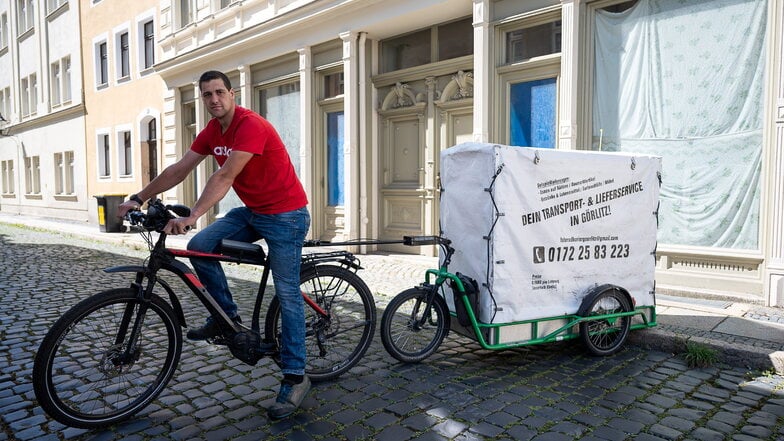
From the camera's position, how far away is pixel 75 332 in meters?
3.26

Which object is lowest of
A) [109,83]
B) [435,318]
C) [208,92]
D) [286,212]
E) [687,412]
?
[687,412]

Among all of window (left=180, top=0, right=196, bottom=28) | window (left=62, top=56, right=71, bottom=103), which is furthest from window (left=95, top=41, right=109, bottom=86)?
window (left=180, top=0, right=196, bottom=28)

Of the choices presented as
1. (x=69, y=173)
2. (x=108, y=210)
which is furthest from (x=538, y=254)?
(x=69, y=173)

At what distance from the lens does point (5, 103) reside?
30.6 meters

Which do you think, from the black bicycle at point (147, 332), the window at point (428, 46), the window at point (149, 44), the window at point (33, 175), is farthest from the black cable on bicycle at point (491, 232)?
the window at point (33, 175)

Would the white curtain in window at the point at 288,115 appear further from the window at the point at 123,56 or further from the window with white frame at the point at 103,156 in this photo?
the window with white frame at the point at 103,156

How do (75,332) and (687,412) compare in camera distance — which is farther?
(687,412)

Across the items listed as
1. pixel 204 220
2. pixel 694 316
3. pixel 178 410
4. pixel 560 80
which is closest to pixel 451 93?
pixel 560 80

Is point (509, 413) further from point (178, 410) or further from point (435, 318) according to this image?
point (178, 410)

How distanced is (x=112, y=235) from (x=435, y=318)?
43.1ft

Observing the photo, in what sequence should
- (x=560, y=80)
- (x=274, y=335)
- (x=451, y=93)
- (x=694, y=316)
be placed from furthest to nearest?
1. (x=451, y=93)
2. (x=560, y=80)
3. (x=694, y=316)
4. (x=274, y=335)

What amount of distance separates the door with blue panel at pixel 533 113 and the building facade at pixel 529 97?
2 cm

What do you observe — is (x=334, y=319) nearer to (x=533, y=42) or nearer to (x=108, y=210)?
(x=533, y=42)

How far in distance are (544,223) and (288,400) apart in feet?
7.34
